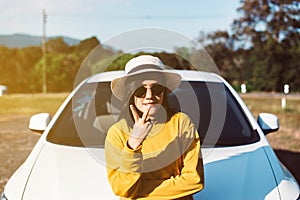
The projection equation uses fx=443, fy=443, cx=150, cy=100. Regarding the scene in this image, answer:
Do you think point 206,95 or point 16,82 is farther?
point 16,82

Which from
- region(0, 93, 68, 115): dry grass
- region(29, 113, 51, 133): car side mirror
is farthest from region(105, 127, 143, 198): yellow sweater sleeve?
region(0, 93, 68, 115): dry grass

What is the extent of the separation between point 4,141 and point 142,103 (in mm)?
8920

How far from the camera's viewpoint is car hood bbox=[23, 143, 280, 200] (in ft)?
7.74

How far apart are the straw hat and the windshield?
33.8 inches

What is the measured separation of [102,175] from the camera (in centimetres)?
258

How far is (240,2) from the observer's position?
37094mm

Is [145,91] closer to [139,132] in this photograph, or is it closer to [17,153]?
[139,132]

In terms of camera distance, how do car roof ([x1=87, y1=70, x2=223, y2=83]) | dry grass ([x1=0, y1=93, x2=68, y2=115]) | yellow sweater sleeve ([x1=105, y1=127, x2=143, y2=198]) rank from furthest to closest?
1. dry grass ([x1=0, y1=93, x2=68, y2=115])
2. car roof ([x1=87, y1=70, x2=223, y2=83])
3. yellow sweater sleeve ([x1=105, y1=127, x2=143, y2=198])

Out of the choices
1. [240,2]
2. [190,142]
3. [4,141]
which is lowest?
[4,141]

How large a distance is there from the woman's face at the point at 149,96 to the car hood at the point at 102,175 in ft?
2.26

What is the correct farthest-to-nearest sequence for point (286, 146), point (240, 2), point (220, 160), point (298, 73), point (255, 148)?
point (240, 2)
point (298, 73)
point (286, 146)
point (255, 148)
point (220, 160)

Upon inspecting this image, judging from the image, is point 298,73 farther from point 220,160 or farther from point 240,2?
point 220,160

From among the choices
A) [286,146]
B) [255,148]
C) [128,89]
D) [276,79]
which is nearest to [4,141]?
[286,146]

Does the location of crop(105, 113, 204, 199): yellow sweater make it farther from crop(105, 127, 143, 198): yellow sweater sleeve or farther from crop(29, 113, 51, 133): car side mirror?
crop(29, 113, 51, 133): car side mirror
